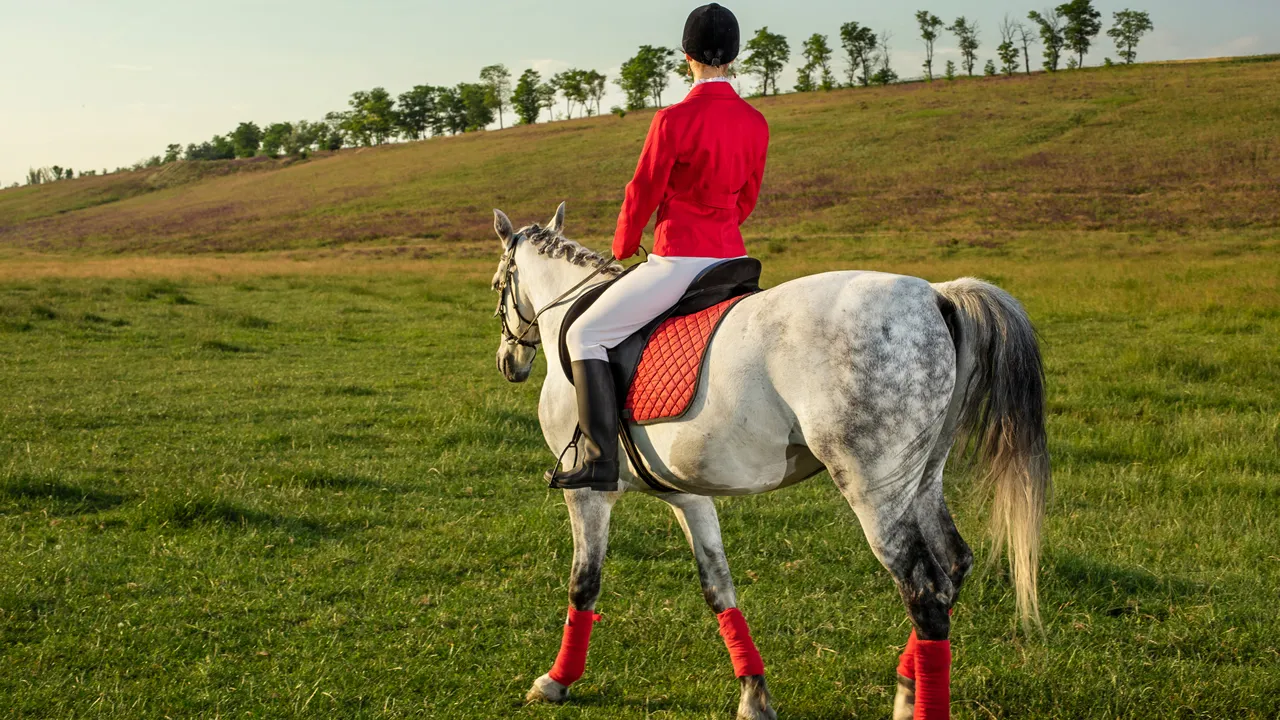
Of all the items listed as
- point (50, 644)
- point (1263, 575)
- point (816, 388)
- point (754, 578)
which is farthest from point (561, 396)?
point (1263, 575)

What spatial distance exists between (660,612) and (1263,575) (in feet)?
11.9

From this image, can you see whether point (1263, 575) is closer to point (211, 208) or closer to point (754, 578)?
point (754, 578)

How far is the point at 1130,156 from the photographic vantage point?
163 feet

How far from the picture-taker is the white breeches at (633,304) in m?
4.14

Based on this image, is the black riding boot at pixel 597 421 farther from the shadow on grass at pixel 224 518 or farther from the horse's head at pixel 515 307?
the shadow on grass at pixel 224 518

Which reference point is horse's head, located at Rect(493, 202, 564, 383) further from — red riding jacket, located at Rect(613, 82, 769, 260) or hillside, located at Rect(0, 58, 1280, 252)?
hillside, located at Rect(0, 58, 1280, 252)

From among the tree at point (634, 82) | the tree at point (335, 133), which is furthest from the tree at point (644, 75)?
the tree at point (335, 133)

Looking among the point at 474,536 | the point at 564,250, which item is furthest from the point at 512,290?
the point at 474,536

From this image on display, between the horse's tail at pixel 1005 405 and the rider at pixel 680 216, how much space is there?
101 centimetres

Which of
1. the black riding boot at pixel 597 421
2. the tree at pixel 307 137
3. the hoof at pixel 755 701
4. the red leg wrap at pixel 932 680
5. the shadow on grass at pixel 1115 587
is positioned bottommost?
the shadow on grass at pixel 1115 587

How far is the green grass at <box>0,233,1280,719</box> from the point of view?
15.0ft

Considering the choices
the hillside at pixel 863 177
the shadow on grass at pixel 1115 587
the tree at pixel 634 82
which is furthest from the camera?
the tree at pixel 634 82

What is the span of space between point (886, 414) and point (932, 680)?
105 centimetres

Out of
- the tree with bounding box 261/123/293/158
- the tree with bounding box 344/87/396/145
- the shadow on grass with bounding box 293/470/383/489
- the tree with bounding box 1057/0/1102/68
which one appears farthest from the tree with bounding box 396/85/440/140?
the shadow on grass with bounding box 293/470/383/489
